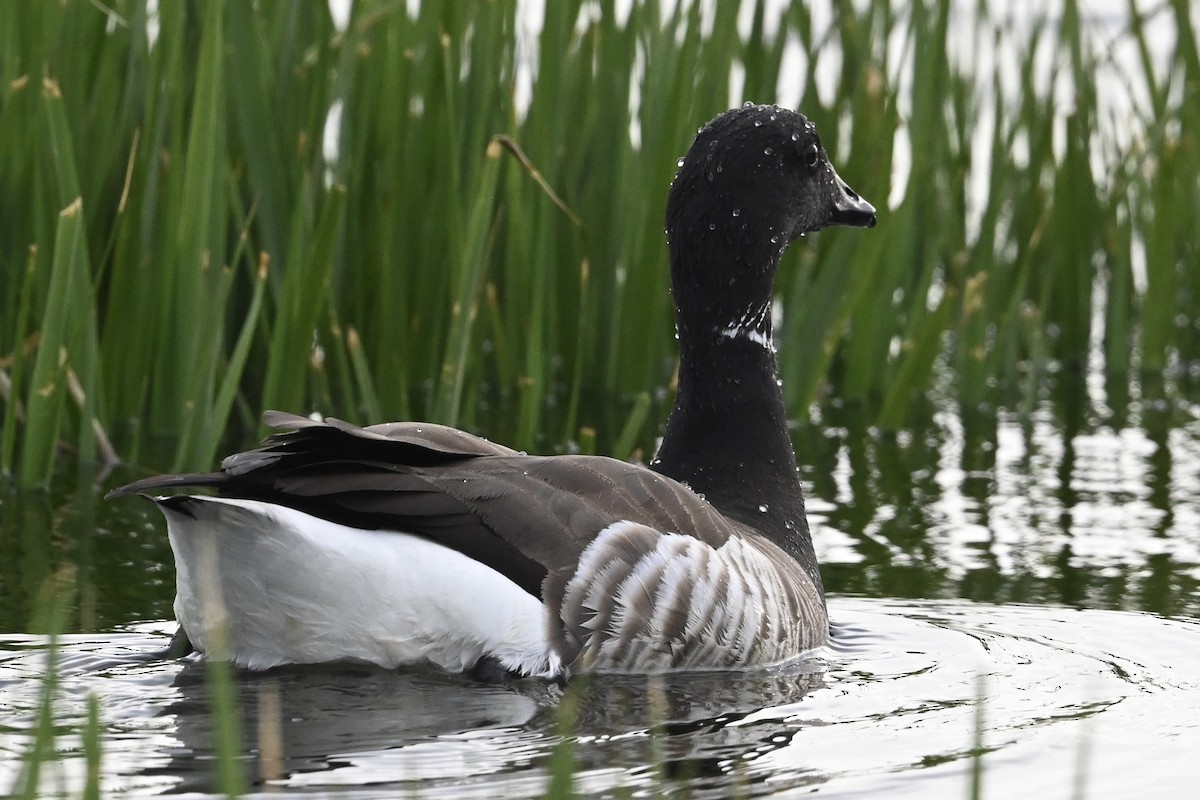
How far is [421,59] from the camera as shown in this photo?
7727 millimetres

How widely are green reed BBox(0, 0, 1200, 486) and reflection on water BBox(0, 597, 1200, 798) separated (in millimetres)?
1600

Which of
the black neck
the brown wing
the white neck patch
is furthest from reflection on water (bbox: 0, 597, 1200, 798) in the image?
the white neck patch

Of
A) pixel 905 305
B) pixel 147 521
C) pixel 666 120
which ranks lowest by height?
pixel 147 521

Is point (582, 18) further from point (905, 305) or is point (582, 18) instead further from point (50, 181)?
point (50, 181)

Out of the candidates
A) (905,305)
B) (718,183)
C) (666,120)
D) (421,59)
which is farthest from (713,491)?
(905,305)

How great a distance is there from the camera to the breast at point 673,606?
5.11m

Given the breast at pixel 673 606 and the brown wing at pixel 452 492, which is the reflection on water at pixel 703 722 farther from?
the brown wing at pixel 452 492

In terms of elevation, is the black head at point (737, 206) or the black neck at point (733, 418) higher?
the black head at point (737, 206)

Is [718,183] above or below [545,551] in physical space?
above

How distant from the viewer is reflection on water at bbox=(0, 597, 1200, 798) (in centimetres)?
416

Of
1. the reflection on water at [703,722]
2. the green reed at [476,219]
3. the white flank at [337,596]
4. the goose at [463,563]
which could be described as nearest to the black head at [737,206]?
the green reed at [476,219]

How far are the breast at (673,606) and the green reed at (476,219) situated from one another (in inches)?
50.4

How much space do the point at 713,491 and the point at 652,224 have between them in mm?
2033

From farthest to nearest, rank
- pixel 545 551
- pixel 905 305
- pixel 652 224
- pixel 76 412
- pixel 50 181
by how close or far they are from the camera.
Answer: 1. pixel 905 305
2. pixel 652 224
3. pixel 76 412
4. pixel 50 181
5. pixel 545 551
